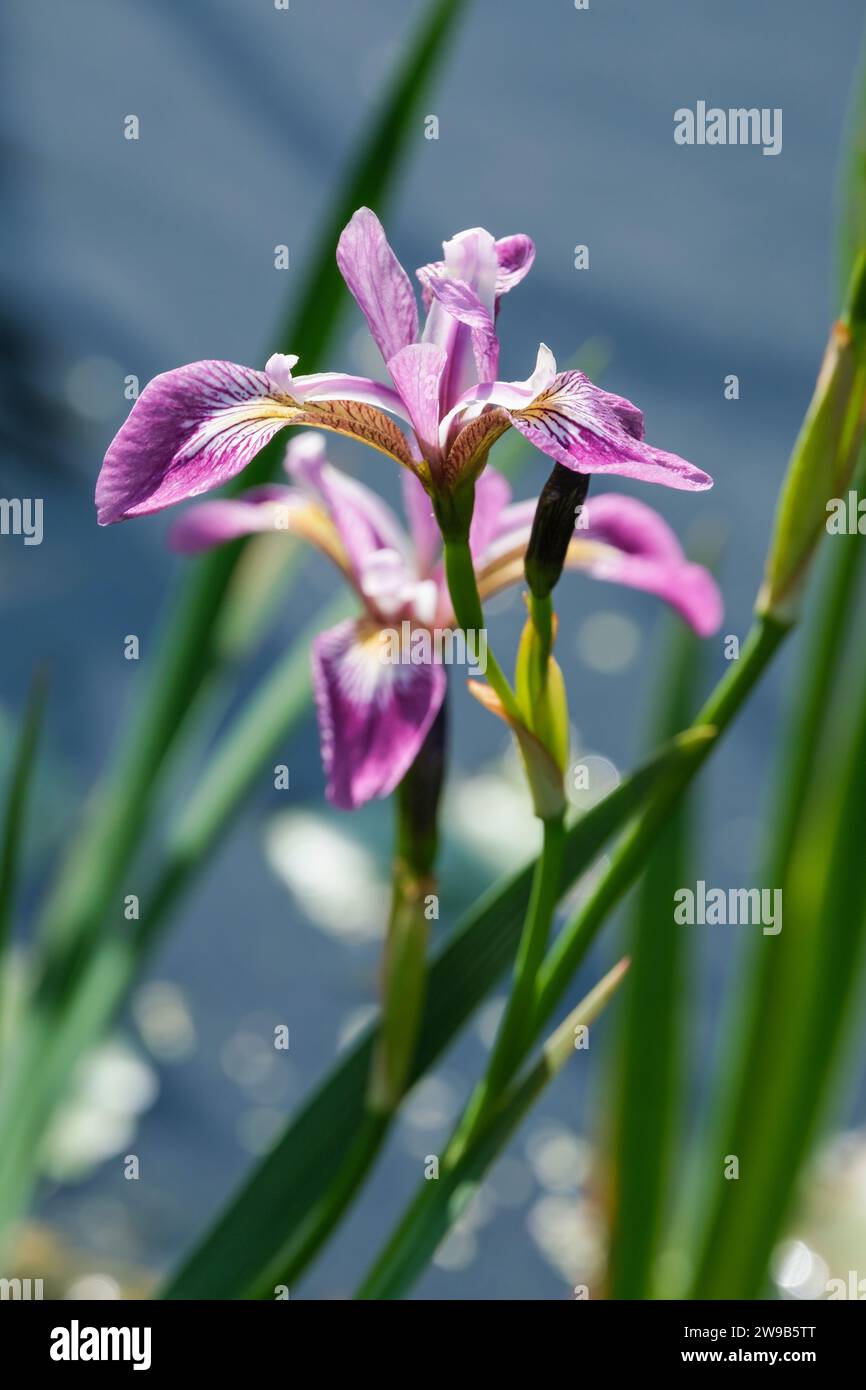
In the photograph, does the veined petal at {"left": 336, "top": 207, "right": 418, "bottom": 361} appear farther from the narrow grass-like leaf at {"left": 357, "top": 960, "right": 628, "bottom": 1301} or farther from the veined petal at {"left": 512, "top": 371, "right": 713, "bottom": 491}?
the narrow grass-like leaf at {"left": 357, "top": 960, "right": 628, "bottom": 1301}

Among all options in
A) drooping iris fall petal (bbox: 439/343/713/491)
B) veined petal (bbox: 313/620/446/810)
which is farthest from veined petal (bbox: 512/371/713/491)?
veined petal (bbox: 313/620/446/810)

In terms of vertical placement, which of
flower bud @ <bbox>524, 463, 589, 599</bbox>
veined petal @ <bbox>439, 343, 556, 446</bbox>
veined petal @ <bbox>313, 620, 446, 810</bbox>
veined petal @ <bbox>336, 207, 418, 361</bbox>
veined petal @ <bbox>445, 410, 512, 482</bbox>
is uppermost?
veined petal @ <bbox>336, 207, 418, 361</bbox>

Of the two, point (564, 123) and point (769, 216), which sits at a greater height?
point (564, 123)

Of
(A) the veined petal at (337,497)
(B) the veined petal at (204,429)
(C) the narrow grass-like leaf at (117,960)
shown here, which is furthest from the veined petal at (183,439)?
(C) the narrow grass-like leaf at (117,960)

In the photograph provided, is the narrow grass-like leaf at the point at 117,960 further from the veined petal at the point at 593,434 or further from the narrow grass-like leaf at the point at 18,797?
the veined petal at the point at 593,434

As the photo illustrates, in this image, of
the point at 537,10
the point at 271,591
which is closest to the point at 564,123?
the point at 537,10

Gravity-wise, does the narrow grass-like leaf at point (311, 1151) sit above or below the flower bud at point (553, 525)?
below

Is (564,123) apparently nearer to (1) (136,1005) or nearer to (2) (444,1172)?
(1) (136,1005)
